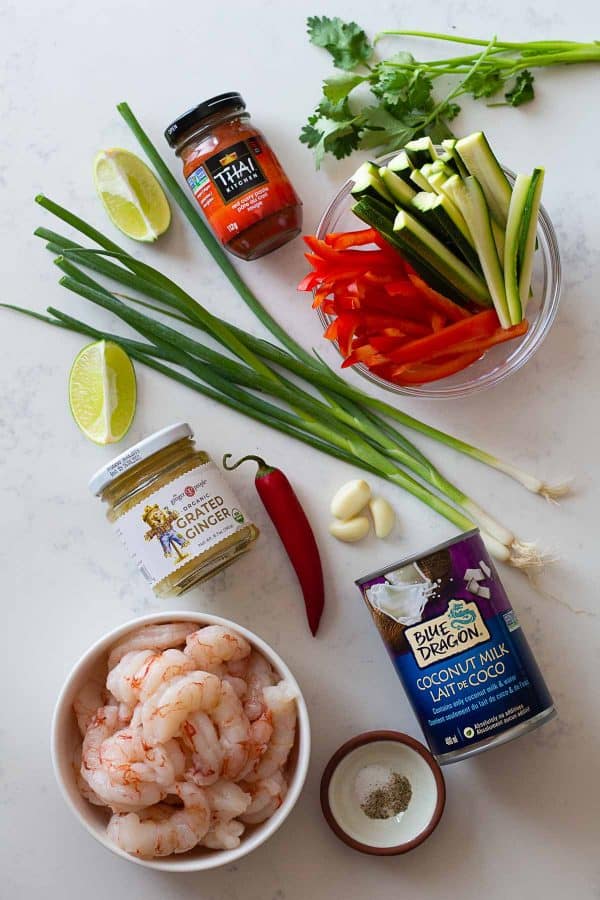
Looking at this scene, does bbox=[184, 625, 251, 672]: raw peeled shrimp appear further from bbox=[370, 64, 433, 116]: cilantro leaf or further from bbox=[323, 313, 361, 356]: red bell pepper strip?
bbox=[370, 64, 433, 116]: cilantro leaf

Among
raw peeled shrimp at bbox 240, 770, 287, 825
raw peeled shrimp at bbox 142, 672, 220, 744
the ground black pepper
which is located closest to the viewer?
raw peeled shrimp at bbox 142, 672, 220, 744

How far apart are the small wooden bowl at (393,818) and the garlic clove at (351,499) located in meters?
0.39

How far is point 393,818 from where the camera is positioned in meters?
1.61

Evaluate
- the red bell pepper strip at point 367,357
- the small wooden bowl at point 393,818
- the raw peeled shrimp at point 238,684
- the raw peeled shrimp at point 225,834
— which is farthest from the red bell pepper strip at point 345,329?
the raw peeled shrimp at point 225,834

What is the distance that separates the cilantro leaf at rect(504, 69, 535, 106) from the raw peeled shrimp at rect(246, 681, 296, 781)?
1.14 m

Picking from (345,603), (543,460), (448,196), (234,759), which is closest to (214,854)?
(234,759)

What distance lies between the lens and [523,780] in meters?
1.67

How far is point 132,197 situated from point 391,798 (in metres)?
1.20

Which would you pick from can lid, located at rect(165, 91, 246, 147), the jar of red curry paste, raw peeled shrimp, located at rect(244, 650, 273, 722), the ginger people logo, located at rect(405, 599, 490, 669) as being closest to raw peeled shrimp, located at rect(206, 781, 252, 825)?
raw peeled shrimp, located at rect(244, 650, 273, 722)

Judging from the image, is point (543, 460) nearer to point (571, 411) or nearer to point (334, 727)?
point (571, 411)

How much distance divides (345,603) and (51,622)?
0.56 meters

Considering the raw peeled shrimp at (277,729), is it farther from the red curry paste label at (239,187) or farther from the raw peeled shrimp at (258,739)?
the red curry paste label at (239,187)

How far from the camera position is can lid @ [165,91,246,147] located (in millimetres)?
1578

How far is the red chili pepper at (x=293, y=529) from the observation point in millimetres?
1635
